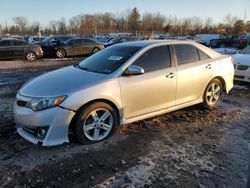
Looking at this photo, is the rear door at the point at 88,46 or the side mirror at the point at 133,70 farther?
the rear door at the point at 88,46

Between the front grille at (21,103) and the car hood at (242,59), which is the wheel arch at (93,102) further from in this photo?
the car hood at (242,59)

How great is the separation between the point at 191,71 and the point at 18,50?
587 inches

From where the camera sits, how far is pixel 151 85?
4.86 metres

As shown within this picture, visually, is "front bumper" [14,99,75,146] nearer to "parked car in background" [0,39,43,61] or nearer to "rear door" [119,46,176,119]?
"rear door" [119,46,176,119]

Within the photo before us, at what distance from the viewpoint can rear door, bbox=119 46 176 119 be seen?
4.64 metres

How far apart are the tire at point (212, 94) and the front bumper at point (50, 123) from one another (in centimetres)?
317

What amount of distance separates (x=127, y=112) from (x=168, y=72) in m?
1.13

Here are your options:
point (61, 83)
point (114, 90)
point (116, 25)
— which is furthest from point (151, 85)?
point (116, 25)

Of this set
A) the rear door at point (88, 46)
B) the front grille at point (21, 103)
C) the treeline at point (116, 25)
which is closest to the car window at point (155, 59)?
the front grille at point (21, 103)

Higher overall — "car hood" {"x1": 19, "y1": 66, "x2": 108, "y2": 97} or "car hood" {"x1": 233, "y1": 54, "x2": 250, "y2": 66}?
"car hood" {"x1": 19, "y1": 66, "x2": 108, "y2": 97}

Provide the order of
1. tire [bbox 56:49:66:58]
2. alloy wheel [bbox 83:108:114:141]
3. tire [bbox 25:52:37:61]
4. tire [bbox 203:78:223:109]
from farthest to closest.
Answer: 1. tire [bbox 56:49:66:58]
2. tire [bbox 25:52:37:61]
3. tire [bbox 203:78:223:109]
4. alloy wheel [bbox 83:108:114:141]

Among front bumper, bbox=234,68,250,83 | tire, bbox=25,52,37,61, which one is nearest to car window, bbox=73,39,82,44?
tire, bbox=25,52,37,61

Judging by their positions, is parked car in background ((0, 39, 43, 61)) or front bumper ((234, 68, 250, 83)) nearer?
front bumper ((234, 68, 250, 83))

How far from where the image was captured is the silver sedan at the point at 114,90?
4039mm
